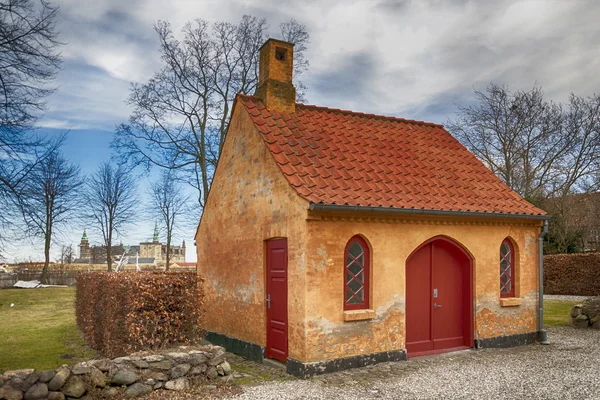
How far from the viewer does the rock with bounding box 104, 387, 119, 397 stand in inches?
313

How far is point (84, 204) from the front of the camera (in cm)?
3466

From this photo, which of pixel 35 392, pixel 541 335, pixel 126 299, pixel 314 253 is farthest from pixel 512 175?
pixel 35 392

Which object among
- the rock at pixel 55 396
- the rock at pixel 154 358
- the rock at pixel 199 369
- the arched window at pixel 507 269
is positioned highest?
the arched window at pixel 507 269

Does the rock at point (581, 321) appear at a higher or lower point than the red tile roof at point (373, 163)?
lower

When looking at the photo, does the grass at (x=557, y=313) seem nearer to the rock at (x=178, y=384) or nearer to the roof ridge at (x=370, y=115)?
the roof ridge at (x=370, y=115)

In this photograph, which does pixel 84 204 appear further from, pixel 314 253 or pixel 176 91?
pixel 314 253

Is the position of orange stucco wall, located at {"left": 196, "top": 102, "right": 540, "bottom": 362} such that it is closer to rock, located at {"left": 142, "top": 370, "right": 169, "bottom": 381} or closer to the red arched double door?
the red arched double door

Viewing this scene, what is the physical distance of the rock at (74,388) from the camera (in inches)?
304

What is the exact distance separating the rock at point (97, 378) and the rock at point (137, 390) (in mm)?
402

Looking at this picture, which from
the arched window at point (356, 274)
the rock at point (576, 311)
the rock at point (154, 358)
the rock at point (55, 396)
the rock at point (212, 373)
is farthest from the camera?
the rock at point (576, 311)

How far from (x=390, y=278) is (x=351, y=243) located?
1207 mm

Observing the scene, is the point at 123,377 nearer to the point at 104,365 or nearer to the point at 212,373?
the point at 104,365

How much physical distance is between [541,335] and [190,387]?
919 centimetres

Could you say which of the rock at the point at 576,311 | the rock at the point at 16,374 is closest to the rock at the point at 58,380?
the rock at the point at 16,374
